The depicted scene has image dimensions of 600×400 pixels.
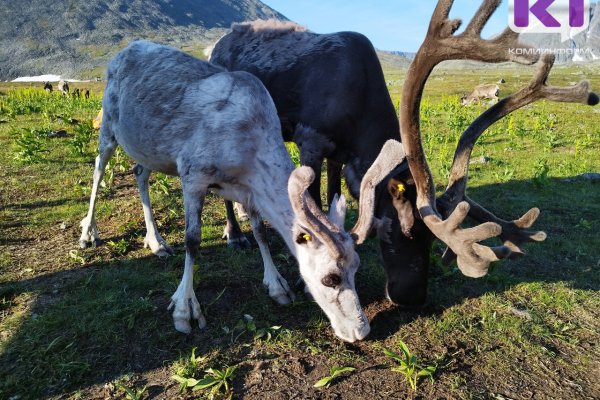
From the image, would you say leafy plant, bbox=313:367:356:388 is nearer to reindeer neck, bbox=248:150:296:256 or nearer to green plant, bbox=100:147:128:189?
reindeer neck, bbox=248:150:296:256

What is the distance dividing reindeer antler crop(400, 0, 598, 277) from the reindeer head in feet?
1.26

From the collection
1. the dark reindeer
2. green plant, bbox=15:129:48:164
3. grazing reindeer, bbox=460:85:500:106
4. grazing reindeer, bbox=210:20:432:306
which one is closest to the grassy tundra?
grazing reindeer, bbox=210:20:432:306

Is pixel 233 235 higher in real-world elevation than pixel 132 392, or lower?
lower

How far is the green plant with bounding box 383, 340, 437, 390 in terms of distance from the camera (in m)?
3.33

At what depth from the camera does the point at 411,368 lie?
3350 millimetres

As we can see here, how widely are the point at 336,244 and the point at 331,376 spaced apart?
97 cm

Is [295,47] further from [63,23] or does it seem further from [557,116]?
[63,23]

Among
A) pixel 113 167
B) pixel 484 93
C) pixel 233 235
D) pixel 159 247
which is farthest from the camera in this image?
pixel 484 93

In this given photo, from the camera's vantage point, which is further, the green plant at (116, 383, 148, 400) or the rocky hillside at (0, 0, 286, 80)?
the rocky hillside at (0, 0, 286, 80)

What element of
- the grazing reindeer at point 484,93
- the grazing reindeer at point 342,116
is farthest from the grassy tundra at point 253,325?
the grazing reindeer at point 484,93

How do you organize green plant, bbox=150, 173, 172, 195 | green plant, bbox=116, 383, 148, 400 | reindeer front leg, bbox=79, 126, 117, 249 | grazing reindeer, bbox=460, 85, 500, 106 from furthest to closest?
grazing reindeer, bbox=460, 85, 500, 106
green plant, bbox=150, 173, 172, 195
reindeer front leg, bbox=79, 126, 117, 249
green plant, bbox=116, 383, 148, 400

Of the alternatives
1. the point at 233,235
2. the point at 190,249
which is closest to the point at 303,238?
the point at 190,249

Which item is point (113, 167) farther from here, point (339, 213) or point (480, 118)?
point (480, 118)

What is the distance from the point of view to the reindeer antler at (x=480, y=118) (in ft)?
11.4
